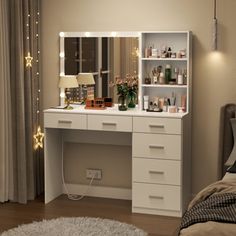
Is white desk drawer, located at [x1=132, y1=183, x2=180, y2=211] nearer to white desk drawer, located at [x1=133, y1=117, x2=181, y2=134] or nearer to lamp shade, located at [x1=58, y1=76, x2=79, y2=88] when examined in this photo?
white desk drawer, located at [x1=133, y1=117, x2=181, y2=134]

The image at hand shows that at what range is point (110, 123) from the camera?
15.9 ft

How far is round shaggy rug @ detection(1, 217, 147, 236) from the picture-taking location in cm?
Result: 423

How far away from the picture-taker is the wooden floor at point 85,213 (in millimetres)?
4500

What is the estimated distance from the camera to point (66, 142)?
18.0 feet

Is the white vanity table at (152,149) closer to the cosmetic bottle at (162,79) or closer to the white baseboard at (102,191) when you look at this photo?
the cosmetic bottle at (162,79)

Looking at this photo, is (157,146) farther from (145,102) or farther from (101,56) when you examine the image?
(101,56)

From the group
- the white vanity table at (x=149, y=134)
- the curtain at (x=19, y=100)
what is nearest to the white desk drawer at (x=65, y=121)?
the white vanity table at (x=149, y=134)

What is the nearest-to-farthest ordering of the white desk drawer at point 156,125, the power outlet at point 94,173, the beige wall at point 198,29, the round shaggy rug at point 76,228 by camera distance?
the round shaggy rug at point 76,228 → the white desk drawer at point 156,125 → the beige wall at point 198,29 → the power outlet at point 94,173

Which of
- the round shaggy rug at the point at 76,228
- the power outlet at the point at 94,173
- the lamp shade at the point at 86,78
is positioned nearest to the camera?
the round shaggy rug at the point at 76,228

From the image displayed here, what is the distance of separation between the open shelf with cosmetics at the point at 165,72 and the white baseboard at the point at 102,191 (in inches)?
35.0

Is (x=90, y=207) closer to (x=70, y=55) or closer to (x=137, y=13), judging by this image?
(x=70, y=55)

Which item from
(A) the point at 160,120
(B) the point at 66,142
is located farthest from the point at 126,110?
(B) the point at 66,142

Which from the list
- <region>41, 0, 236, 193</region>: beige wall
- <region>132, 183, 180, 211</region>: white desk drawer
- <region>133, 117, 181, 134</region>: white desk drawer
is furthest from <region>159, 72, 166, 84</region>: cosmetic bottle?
<region>132, 183, 180, 211</region>: white desk drawer

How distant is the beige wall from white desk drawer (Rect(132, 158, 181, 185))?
484mm
